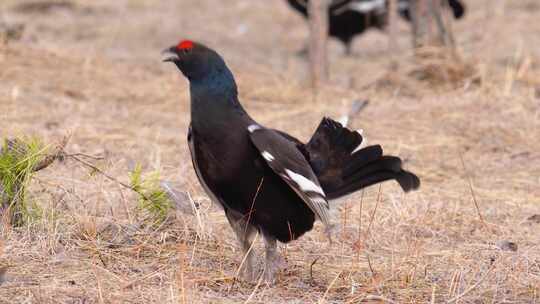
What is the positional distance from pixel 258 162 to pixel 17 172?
1071 mm

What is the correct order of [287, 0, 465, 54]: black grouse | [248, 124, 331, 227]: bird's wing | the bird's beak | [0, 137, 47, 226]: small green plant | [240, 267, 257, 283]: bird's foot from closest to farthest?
[248, 124, 331, 227]: bird's wing → the bird's beak → [240, 267, 257, 283]: bird's foot → [0, 137, 47, 226]: small green plant → [287, 0, 465, 54]: black grouse

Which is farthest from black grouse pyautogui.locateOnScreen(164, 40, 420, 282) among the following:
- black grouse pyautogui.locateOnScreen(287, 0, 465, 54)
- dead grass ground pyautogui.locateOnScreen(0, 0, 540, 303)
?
black grouse pyautogui.locateOnScreen(287, 0, 465, 54)

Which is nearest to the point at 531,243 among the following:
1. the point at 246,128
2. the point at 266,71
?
the point at 246,128

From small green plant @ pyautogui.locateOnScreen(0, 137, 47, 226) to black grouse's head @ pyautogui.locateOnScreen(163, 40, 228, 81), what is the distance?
0.73 m

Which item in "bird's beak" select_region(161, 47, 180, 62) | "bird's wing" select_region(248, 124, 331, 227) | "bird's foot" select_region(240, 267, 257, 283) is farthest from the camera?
"bird's foot" select_region(240, 267, 257, 283)

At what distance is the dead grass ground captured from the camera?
3.86 metres

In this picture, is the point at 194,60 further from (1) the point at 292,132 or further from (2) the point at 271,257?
(1) the point at 292,132

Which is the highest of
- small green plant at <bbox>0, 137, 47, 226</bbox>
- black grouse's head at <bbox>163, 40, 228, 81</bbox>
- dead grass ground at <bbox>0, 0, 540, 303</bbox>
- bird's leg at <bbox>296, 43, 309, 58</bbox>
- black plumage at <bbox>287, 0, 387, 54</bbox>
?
black grouse's head at <bbox>163, 40, 228, 81</bbox>

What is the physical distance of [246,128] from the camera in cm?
376

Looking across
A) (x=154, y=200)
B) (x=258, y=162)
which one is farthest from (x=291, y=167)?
(x=154, y=200)

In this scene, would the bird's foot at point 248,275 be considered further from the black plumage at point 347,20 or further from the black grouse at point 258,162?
the black plumage at point 347,20

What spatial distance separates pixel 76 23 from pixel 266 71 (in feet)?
13.1

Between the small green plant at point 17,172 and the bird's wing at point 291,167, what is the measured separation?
0.97 metres

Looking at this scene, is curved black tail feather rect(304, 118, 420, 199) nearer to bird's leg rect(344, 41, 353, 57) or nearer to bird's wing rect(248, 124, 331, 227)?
bird's wing rect(248, 124, 331, 227)
